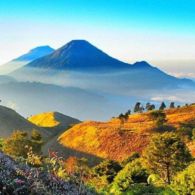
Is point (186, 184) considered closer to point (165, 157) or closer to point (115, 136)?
point (165, 157)

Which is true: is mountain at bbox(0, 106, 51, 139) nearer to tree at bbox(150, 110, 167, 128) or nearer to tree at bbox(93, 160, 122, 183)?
tree at bbox(150, 110, 167, 128)

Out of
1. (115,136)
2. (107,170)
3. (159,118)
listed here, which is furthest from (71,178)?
(159,118)

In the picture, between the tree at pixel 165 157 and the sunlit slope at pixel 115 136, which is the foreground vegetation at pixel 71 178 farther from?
the sunlit slope at pixel 115 136

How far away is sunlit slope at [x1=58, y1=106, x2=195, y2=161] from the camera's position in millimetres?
123250

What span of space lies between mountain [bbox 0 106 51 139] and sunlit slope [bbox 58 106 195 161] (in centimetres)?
2188

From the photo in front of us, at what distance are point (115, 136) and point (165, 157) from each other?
71.6m

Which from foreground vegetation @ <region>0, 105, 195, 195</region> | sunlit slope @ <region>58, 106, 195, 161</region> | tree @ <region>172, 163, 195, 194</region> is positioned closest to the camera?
foreground vegetation @ <region>0, 105, 195, 195</region>

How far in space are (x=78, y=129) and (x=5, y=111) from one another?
4477 cm

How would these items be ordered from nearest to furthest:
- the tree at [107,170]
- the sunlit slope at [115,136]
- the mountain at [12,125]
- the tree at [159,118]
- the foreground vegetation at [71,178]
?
the foreground vegetation at [71,178] < the tree at [107,170] < the sunlit slope at [115,136] < the tree at [159,118] < the mountain at [12,125]

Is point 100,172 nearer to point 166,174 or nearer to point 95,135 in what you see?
point 166,174

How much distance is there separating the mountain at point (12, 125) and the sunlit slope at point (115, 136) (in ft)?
71.8

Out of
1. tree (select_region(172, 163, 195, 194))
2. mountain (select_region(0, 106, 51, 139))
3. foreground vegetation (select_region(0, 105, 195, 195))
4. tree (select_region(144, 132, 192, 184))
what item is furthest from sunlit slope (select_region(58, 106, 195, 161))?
tree (select_region(172, 163, 195, 194))

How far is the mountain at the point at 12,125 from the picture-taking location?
16515 cm

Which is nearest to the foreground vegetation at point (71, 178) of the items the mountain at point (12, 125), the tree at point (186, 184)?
the tree at point (186, 184)
